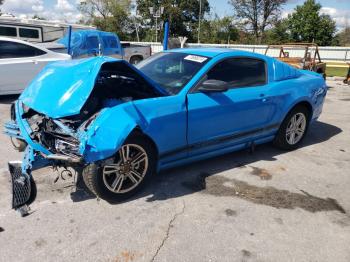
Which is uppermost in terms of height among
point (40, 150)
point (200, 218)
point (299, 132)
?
point (40, 150)

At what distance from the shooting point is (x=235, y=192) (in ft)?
13.1

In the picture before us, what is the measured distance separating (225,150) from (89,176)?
1894 millimetres

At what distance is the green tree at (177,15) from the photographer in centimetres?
5181

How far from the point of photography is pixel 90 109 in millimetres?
3625

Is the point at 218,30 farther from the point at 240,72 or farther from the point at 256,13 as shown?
the point at 240,72

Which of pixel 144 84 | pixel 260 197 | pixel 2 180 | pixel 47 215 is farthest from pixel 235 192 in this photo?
→ pixel 2 180

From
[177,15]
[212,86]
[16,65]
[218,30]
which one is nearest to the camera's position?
[212,86]

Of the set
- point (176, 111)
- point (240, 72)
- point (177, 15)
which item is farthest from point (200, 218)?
point (177, 15)

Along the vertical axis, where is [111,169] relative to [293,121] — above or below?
below

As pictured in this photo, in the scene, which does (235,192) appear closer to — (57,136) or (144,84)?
(144,84)

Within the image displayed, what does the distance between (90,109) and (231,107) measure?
5.66 feet

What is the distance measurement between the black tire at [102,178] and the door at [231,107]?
0.55 meters

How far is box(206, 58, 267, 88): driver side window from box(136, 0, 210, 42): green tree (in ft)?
156

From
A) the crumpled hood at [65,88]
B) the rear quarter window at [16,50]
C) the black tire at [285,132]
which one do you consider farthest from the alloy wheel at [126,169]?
the rear quarter window at [16,50]
